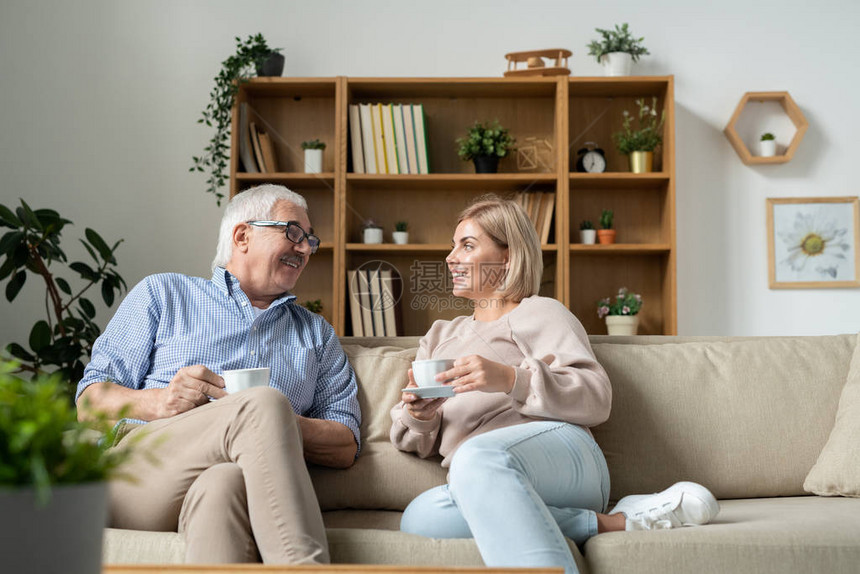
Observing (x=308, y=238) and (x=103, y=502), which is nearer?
(x=103, y=502)

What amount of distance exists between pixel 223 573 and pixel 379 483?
2.92 feet

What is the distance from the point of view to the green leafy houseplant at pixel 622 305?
331 cm

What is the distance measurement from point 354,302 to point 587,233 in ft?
3.41

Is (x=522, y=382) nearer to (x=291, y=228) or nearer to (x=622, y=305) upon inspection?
(x=291, y=228)

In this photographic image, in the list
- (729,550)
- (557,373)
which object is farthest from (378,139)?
(729,550)

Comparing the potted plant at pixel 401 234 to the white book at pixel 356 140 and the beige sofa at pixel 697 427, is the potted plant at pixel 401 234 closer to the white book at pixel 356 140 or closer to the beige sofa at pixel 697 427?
the white book at pixel 356 140

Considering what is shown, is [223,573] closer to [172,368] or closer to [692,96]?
[172,368]

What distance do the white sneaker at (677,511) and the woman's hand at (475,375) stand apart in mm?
357

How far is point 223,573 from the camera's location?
855 millimetres

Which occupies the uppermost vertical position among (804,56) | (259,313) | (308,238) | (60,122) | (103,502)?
(804,56)

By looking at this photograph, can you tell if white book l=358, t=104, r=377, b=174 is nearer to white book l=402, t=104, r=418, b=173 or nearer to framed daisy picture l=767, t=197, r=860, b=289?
white book l=402, t=104, r=418, b=173

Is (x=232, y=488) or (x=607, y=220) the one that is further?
(x=607, y=220)

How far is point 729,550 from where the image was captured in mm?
1339

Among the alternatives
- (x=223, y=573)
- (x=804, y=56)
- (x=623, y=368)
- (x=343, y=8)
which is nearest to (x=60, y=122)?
(x=343, y=8)
